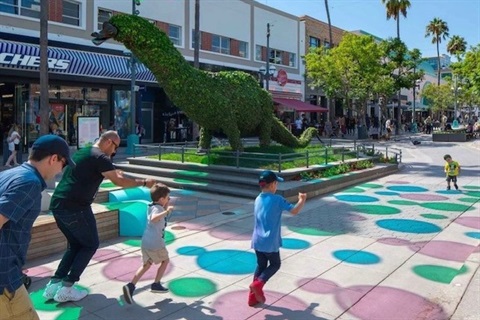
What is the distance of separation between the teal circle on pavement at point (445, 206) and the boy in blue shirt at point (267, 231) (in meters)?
6.55

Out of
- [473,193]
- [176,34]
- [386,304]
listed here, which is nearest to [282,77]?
[176,34]

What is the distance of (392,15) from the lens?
1666 inches

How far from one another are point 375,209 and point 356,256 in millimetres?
3627

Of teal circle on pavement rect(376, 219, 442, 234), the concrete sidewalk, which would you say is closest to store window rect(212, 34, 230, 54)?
the concrete sidewalk

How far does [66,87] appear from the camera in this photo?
74.5 ft

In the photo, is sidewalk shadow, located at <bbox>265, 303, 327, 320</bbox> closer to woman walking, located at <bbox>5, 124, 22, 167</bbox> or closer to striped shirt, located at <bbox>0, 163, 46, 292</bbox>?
striped shirt, located at <bbox>0, 163, 46, 292</bbox>

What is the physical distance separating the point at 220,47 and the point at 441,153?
16088 millimetres

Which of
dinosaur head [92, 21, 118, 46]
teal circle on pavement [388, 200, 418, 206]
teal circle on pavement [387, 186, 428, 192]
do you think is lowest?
teal circle on pavement [388, 200, 418, 206]

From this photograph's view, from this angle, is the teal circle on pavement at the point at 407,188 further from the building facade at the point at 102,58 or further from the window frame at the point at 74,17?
the window frame at the point at 74,17

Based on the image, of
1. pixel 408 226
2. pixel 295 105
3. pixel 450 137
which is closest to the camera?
pixel 408 226

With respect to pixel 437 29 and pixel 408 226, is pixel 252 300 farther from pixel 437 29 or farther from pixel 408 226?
pixel 437 29

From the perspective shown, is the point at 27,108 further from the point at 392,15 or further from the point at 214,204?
the point at 392,15

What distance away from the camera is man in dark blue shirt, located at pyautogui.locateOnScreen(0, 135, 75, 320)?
97.2 inches

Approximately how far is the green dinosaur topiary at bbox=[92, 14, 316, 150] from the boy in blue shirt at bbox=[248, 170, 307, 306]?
24.2ft
